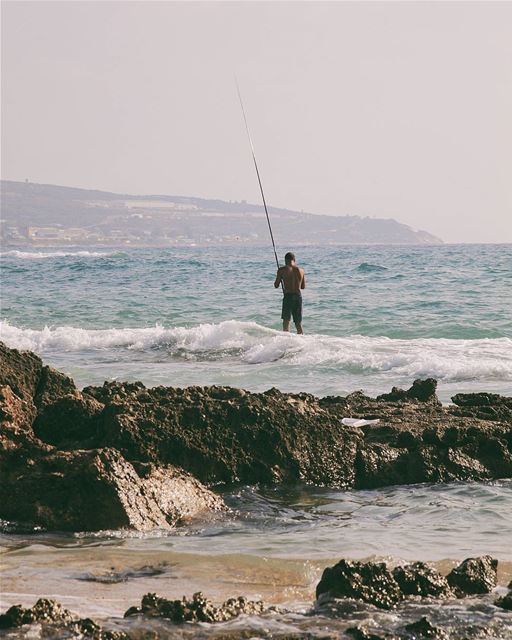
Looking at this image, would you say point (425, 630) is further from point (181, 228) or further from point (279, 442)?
point (181, 228)

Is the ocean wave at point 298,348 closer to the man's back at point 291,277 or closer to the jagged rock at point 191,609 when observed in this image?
the man's back at point 291,277

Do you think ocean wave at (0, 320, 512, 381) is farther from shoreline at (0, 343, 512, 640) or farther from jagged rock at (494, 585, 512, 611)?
jagged rock at (494, 585, 512, 611)

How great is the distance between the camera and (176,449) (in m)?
6.49

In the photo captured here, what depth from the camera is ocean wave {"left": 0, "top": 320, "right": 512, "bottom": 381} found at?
44.9ft

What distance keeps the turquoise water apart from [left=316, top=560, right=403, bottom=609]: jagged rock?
7.25 m

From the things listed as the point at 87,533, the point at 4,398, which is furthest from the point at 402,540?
the point at 4,398

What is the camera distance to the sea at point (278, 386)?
4.67 meters

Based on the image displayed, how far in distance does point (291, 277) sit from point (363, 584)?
1093 centimetres

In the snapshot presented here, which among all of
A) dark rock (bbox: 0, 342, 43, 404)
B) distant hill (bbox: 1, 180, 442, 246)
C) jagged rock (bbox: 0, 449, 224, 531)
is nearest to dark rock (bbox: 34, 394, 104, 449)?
dark rock (bbox: 0, 342, 43, 404)

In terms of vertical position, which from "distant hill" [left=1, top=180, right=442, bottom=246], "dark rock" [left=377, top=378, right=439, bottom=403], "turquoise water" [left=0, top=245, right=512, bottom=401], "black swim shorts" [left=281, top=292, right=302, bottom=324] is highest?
"distant hill" [left=1, top=180, right=442, bottom=246]

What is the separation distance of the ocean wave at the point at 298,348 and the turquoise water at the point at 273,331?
26 millimetres

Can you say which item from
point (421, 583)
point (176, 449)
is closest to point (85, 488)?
point (176, 449)

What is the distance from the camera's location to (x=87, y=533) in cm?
558

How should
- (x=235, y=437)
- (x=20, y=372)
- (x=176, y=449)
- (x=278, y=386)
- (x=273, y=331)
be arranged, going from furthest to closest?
1. (x=273, y=331)
2. (x=278, y=386)
3. (x=20, y=372)
4. (x=235, y=437)
5. (x=176, y=449)
